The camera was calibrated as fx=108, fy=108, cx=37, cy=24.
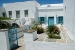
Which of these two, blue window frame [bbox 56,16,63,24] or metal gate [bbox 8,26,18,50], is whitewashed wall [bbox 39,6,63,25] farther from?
metal gate [bbox 8,26,18,50]

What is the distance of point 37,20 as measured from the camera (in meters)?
21.0

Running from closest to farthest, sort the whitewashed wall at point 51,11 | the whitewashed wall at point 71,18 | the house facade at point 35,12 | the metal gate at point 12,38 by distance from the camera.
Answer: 1. the whitewashed wall at point 71,18
2. the metal gate at point 12,38
3. the whitewashed wall at point 51,11
4. the house facade at point 35,12

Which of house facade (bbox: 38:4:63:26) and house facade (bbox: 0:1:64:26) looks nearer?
house facade (bbox: 38:4:63:26)

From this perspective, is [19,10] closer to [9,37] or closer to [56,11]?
[56,11]

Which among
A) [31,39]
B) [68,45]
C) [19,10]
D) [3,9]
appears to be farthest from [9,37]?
[3,9]

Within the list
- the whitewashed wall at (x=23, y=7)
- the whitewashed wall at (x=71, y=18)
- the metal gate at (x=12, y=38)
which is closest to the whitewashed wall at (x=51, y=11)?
the whitewashed wall at (x=23, y=7)

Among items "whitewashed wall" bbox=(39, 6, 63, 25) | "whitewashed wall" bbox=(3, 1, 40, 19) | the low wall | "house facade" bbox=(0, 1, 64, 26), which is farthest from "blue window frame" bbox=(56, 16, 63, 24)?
the low wall

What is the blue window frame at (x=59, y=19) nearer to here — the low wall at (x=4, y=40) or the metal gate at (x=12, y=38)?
the metal gate at (x=12, y=38)

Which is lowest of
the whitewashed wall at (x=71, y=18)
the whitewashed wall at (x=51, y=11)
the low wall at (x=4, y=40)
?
the low wall at (x=4, y=40)

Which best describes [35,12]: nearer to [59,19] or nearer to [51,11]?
[51,11]

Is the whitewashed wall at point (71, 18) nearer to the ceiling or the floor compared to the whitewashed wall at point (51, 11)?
nearer to the floor

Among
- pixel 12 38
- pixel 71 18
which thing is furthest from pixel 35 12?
pixel 71 18

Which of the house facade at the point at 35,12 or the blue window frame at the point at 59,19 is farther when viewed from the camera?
the house facade at the point at 35,12

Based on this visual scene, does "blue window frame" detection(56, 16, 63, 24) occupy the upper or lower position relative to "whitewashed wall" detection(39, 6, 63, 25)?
lower
